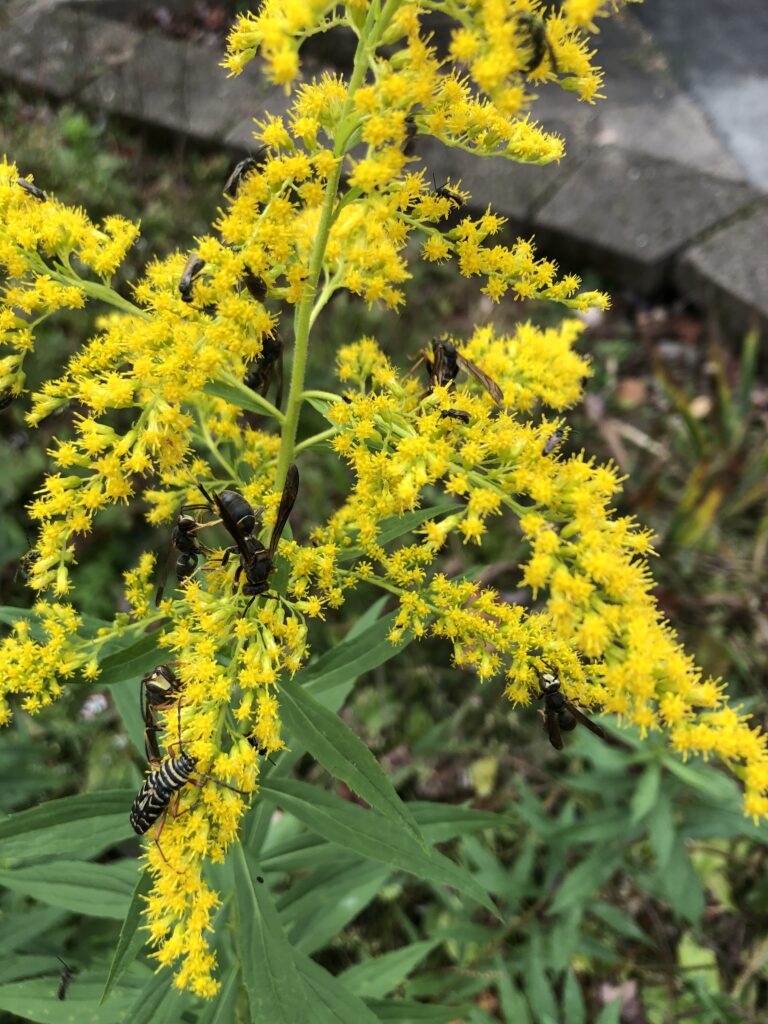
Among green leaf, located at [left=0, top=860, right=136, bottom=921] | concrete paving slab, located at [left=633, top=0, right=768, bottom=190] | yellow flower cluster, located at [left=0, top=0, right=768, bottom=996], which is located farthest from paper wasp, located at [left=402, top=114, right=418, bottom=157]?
concrete paving slab, located at [left=633, top=0, right=768, bottom=190]

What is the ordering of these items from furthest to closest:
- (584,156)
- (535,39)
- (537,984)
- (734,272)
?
(584,156), (734,272), (537,984), (535,39)

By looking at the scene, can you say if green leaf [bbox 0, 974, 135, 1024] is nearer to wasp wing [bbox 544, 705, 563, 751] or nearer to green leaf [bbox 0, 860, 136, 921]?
green leaf [bbox 0, 860, 136, 921]

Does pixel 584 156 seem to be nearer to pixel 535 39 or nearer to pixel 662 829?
pixel 662 829

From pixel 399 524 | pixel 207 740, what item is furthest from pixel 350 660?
pixel 207 740

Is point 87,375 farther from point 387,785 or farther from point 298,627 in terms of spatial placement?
point 387,785

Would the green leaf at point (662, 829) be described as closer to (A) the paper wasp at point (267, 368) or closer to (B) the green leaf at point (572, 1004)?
(B) the green leaf at point (572, 1004)
